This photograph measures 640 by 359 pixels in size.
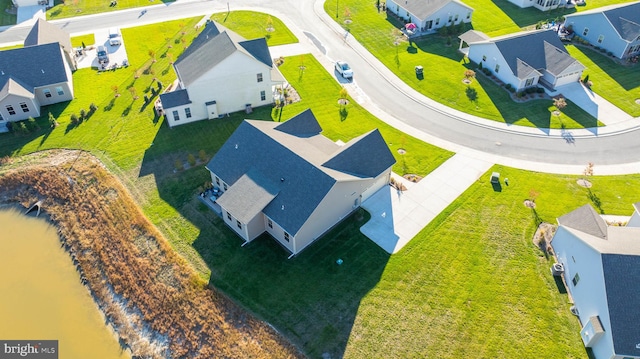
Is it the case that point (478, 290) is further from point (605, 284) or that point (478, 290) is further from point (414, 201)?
point (414, 201)

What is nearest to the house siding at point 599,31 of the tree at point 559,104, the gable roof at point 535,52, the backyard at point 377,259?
the gable roof at point 535,52

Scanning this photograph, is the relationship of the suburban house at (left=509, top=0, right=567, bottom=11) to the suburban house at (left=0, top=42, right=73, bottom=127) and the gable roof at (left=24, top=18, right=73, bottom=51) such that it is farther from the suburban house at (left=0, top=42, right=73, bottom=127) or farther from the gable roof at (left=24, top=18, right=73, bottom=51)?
the gable roof at (left=24, top=18, right=73, bottom=51)

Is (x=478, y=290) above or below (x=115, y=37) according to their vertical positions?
below

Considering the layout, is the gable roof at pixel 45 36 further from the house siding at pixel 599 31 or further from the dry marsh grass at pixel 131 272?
the house siding at pixel 599 31

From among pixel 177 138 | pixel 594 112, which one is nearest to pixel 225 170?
pixel 177 138

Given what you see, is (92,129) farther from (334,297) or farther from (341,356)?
(341,356)

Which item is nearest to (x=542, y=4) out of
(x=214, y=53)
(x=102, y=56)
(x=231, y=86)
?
(x=231, y=86)
